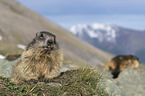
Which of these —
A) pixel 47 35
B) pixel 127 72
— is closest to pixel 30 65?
pixel 47 35

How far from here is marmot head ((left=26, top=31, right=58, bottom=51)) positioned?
704cm

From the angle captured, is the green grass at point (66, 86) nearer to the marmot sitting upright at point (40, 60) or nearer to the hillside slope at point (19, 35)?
the marmot sitting upright at point (40, 60)

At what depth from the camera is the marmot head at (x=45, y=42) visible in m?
7.04

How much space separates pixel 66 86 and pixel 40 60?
1.72 meters

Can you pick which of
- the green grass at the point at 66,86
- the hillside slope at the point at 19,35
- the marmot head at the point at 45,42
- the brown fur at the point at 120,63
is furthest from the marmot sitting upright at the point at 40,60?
the hillside slope at the point at 19,35

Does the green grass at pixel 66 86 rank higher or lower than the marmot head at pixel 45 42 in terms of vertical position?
lower

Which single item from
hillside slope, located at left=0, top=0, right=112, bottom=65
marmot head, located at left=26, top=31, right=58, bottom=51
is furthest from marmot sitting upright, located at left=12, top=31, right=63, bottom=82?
hillside slope, located at left=0, top=0, right=112, bottom=65

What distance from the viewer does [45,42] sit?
7.06 meters

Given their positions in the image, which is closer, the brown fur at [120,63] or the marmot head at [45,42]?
the marmot head at [45,42]

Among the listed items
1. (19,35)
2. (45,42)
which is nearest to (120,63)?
(45,42)

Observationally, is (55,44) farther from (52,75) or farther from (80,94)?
(80,94)

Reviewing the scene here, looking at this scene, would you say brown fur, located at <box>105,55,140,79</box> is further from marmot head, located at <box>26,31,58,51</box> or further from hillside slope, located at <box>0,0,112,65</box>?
hillside slope, located at <box>0,0,112,65</box>

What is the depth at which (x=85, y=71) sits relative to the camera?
7535mm

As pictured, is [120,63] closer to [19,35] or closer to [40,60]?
[40,60]
